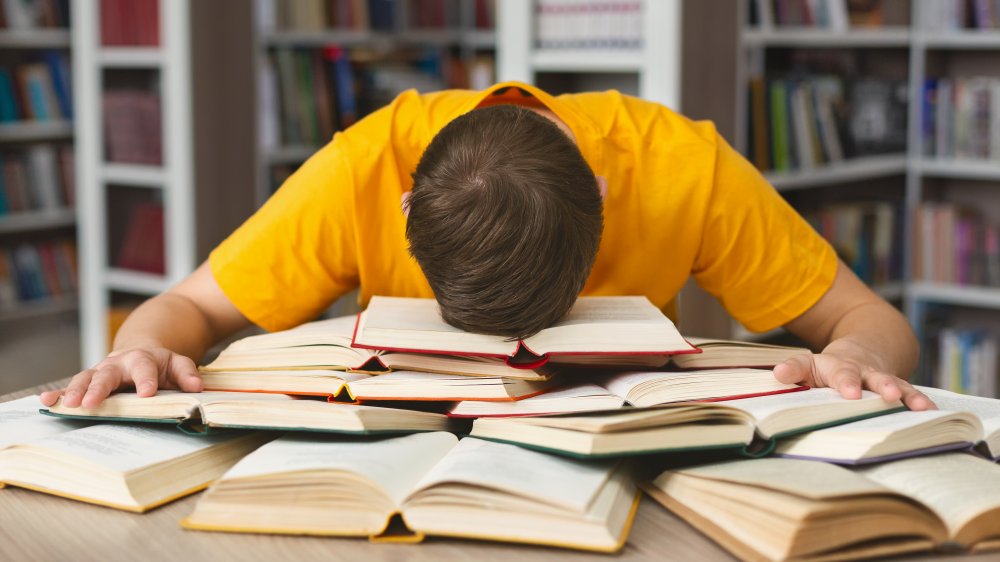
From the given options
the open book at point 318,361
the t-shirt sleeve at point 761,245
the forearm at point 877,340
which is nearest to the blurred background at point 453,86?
the t-shirt sleeve at point 761,245

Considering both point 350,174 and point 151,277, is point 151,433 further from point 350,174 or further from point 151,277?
point 151,277

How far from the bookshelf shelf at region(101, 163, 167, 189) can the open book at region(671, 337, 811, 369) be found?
2.37 meters

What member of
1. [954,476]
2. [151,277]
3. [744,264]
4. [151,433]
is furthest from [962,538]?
[151,277]

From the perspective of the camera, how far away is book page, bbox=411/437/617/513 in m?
0.66

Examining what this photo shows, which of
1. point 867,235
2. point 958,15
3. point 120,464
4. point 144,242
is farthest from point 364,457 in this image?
point 958,15

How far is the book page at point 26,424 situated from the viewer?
0.82 meters

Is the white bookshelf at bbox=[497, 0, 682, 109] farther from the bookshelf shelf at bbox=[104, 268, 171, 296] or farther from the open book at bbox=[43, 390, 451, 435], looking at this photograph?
the open book at bbox=[43, 390, 451, 435]

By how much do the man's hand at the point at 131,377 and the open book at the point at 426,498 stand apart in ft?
0.67

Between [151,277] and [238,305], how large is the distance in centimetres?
205

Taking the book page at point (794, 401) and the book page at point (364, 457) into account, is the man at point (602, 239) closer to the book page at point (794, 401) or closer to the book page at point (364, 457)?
the book page at point (794, 401)

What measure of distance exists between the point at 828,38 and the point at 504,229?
8.50 ft

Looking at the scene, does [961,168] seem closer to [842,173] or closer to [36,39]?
[842,173]

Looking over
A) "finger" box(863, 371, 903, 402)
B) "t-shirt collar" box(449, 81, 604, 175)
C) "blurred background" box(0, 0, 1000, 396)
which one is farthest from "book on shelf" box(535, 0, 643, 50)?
"finger" box(863, 371, 903, 402)

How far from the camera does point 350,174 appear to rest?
1.26m
